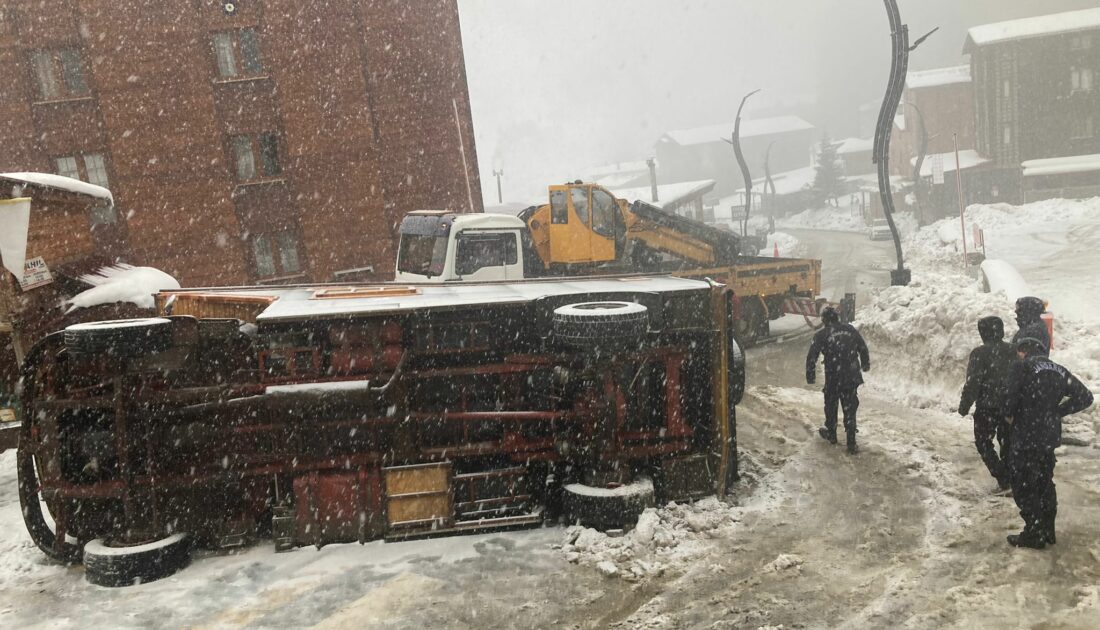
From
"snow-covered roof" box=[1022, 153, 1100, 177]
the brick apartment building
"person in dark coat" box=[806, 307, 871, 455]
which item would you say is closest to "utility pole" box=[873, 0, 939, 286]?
"person in dark coat" box=[806, 307, 871, 455]

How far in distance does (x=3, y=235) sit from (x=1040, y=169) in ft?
151

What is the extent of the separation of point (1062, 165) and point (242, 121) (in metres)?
41.5

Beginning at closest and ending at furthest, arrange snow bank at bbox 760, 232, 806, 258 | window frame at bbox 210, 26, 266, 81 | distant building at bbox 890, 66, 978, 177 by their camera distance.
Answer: window frame at bbox 210, 26, 266, 81 → snow bank at bbox 760, 232, 806, 258 → distant building at bbox 890, 66, 978, 177

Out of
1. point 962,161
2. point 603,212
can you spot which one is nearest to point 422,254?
point 603,212

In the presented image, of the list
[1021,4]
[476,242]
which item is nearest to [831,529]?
[476,242]

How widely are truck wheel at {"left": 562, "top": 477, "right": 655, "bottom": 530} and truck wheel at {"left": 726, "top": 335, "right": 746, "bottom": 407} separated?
136cm

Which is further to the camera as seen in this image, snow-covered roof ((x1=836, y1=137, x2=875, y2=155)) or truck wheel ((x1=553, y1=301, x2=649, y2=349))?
snow-covered roof ((x1=836, y1=137, x2=875, y2=155))

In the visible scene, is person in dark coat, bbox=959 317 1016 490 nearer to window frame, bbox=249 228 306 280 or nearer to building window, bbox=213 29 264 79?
A: window frame, bbox=249 228 306 280

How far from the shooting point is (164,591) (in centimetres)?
580

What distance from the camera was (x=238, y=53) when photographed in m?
19.1

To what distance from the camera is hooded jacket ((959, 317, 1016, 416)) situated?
674 cm

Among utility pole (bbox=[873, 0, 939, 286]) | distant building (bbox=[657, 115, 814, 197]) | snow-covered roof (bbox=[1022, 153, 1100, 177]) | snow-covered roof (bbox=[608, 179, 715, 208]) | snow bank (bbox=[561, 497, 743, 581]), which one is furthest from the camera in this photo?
distant building (bbox=[657, 115, 814, 197])

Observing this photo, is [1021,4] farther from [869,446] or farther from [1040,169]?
[869,446]

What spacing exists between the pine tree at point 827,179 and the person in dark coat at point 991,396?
56241 mm
